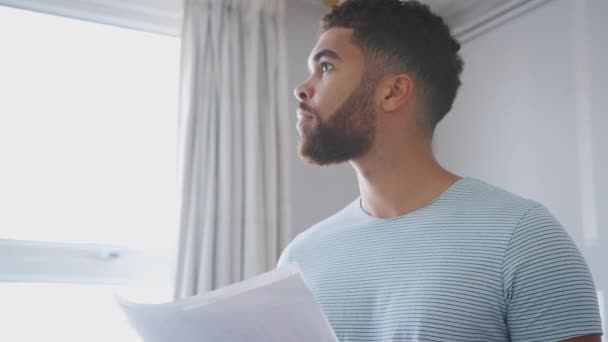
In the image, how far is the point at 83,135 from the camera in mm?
2352

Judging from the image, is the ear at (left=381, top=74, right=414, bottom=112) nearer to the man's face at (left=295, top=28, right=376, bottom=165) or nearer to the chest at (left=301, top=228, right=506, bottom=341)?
the man's face at (left=295, top=28, right=376, bottom=165)

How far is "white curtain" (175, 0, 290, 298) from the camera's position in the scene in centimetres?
221

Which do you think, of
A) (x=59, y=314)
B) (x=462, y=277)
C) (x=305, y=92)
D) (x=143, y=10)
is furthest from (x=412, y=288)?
(x=143, y=10)

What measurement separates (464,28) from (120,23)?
49.1 inches

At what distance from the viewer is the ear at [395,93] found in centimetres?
134

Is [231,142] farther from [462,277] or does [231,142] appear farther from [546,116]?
[462,277]

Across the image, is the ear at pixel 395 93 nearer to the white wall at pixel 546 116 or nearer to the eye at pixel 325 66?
the eye at pixel 325 66

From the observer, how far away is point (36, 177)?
226 centimetres

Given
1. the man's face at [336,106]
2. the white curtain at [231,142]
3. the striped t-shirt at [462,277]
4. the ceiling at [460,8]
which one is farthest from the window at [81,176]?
the striped t-shirt at [462,277]

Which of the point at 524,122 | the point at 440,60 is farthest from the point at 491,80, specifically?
the point at 440,60

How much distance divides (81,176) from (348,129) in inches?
51.2

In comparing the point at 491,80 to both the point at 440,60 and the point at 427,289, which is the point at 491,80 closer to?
the point at 440,60

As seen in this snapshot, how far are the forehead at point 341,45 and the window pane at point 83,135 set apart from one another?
1.02 m

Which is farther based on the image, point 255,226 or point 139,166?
point 139,166
